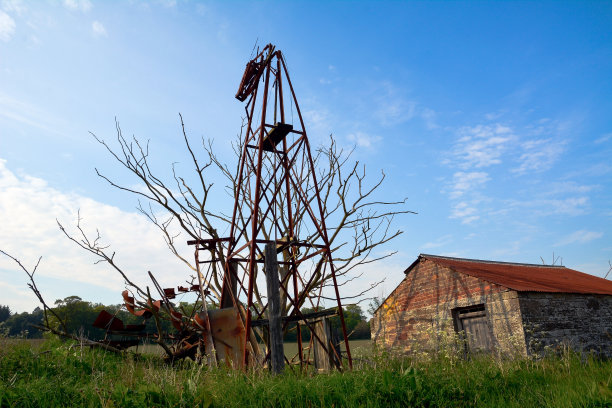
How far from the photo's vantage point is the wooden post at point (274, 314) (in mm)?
7562

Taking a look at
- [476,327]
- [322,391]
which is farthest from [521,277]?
[322,391]

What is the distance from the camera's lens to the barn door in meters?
12.2

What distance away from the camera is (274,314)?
25.8ft

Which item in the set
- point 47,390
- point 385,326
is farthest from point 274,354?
point 385,326

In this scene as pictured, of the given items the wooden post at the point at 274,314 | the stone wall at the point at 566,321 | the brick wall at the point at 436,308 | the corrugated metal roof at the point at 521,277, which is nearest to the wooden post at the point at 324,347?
the wooden post at the point at 274,314

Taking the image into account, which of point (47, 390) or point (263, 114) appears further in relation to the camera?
point (263, 114)

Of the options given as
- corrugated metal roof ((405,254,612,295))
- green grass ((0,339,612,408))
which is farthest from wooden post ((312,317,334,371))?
corrugated metal roof ((405,254,612,295))

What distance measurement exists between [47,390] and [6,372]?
2.75m

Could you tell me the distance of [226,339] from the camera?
27.4ft

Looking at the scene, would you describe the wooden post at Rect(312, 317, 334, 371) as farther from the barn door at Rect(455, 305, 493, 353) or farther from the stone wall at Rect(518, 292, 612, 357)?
the stone wall at Rect(518, 292, 612, 357)

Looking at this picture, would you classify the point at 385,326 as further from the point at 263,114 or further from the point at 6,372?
the point at 6,372

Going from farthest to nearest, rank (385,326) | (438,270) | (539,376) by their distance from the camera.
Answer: (385,326) < (438,270) < (539,376)

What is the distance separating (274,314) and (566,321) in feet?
Answer: 32.9

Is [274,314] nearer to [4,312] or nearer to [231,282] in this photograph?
[231,282]
